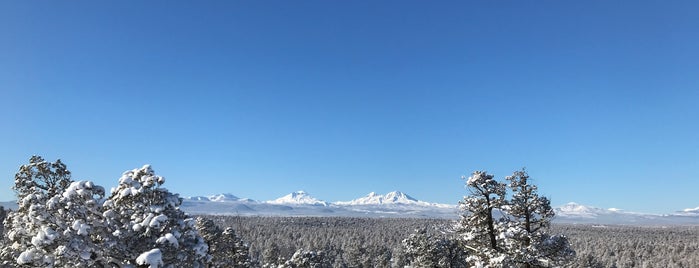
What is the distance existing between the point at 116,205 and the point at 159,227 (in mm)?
2046

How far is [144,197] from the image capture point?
51.3ft

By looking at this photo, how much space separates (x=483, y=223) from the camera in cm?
2459

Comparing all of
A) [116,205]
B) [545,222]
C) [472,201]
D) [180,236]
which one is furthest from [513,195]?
[116,205]

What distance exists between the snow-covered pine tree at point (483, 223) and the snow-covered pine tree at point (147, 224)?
13540 mm

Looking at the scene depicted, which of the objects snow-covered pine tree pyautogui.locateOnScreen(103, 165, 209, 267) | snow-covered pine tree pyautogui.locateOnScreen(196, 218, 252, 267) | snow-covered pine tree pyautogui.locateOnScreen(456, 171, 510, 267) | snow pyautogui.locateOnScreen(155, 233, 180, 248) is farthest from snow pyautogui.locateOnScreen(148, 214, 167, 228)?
snow-covered pine tree pyautogui.locateOnScreen(196, 218, 252, 267)

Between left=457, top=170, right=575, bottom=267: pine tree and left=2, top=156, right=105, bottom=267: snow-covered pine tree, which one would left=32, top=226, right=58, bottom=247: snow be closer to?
left=2, top=156, right=105, bottom=267: snow-covered pine tree

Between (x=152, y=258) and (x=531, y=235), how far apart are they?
710 inches

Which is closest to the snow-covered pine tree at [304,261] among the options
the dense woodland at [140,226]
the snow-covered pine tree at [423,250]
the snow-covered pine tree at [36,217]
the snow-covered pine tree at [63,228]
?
the snow-covered pine tree at [423,250]

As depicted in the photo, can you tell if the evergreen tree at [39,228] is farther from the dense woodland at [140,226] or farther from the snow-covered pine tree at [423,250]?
the snow-covered pine tree at [423,250]

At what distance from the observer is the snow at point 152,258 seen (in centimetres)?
1372

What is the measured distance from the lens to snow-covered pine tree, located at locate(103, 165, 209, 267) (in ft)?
49.1

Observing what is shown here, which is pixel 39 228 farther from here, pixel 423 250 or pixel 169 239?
pixel 423 250

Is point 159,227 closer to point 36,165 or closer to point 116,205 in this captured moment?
point 116,205

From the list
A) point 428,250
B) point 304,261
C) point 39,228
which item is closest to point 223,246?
point 304,261
